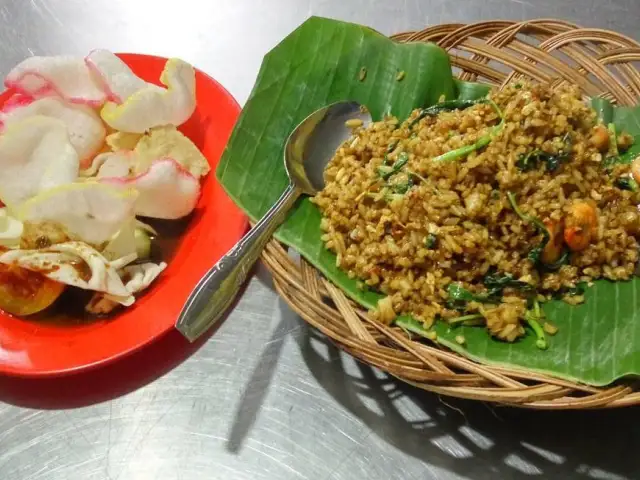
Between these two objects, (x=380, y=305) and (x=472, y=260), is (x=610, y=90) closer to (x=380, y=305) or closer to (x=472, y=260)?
(x=472, y=260)

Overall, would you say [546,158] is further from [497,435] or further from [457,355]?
[497,435]

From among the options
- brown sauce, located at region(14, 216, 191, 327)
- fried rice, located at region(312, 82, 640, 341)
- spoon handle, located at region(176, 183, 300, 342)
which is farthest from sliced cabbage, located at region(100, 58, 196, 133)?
fried rice, located at region(312, 82, 640, 341)

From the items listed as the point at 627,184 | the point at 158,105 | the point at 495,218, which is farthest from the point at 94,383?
the point at 627,184

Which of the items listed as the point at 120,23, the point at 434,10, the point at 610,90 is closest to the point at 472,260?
the point at 610,90

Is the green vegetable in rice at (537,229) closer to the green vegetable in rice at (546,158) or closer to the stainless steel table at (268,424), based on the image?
the green vegetable in rice at (546,158)

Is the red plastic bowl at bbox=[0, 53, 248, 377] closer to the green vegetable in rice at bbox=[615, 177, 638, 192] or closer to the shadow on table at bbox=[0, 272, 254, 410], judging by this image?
the shadow on table at bbox=[0, 272, 254, 410]

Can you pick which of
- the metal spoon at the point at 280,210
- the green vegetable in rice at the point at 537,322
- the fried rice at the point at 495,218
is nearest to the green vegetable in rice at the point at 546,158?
the fried rice at the point at 495,218
